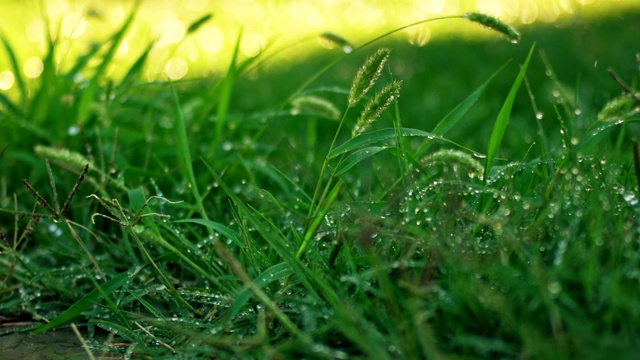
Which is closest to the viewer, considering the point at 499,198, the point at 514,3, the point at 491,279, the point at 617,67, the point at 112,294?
the point at 491,279

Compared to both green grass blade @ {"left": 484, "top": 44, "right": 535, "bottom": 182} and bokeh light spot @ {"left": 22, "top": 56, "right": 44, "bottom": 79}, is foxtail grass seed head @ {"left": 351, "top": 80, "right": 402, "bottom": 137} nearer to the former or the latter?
green grass blade @ {"left": 484, "top": 44, "right": 535, "bottom": 182}

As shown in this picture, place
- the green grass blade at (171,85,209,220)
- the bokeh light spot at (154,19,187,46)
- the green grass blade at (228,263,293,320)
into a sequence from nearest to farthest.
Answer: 1. the green grass blade at (228,263,293,320)
2. the green grass blade at (171,85,209,220)
3. the bokeh light spot at (154,19,187,46)

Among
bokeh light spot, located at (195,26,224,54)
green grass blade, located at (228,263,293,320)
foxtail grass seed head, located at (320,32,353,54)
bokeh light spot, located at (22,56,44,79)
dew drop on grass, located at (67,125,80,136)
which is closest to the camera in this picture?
green grass blade, located at (228,263,293,320)

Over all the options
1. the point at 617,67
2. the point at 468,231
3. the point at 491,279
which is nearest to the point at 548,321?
the point at 491,279

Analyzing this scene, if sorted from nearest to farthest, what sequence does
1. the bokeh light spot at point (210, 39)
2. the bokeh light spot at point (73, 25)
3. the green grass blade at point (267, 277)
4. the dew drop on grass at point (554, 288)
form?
1. the dew drop on grass at point (554, 288)
2. the green grass blade at point (267, 277)
3. the bokeh light spot at point (210, 39)
4. the bokeh light spot at point (73, 25)

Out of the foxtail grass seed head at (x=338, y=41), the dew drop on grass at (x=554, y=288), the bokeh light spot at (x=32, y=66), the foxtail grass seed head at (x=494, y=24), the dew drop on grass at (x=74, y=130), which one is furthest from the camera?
the bokeh light spot at (x=32, y=66)

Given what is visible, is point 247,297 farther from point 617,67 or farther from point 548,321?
point 617,67

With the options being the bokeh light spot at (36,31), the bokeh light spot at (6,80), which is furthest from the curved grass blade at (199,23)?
the bokeh light spot at (36,31)

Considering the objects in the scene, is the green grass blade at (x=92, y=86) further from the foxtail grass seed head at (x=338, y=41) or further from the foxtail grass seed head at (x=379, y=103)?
the foxtail grass seed head at (x=379, y=103)

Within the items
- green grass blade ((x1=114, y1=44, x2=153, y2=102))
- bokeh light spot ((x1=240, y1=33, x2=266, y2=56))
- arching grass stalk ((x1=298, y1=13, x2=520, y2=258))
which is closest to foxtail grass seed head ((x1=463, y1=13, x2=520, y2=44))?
arching grass stalk ((x1=298, y1=13, x2=520, y2=258))
